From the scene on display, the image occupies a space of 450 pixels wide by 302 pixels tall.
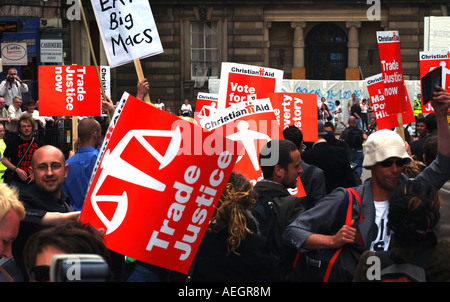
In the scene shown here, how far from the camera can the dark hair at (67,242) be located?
2.46m

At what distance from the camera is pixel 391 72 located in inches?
342

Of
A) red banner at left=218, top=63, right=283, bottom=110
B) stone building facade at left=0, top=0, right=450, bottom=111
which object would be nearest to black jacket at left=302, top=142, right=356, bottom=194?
red banner at left=218, top=63, right=283, bottom=110

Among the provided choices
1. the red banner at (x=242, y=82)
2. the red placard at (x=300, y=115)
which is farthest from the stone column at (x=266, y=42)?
the red placard at (x=300, y=115)

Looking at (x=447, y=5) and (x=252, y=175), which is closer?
(x=252, y=175)

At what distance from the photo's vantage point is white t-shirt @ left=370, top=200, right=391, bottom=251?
12.1 feet

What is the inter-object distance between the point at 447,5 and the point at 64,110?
1136 inches

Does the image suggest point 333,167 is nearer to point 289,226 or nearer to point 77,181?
point 77,181

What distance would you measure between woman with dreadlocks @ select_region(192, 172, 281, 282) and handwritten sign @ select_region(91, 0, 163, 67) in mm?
2513

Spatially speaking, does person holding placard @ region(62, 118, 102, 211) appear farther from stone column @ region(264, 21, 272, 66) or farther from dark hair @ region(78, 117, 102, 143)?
stone column @ region(264, 21, 272, 66)

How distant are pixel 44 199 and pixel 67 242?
192 cm

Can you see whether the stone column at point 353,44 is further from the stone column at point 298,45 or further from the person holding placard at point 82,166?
the person holding placard at point 82,166

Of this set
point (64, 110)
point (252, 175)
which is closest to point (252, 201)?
point (252, 175)
